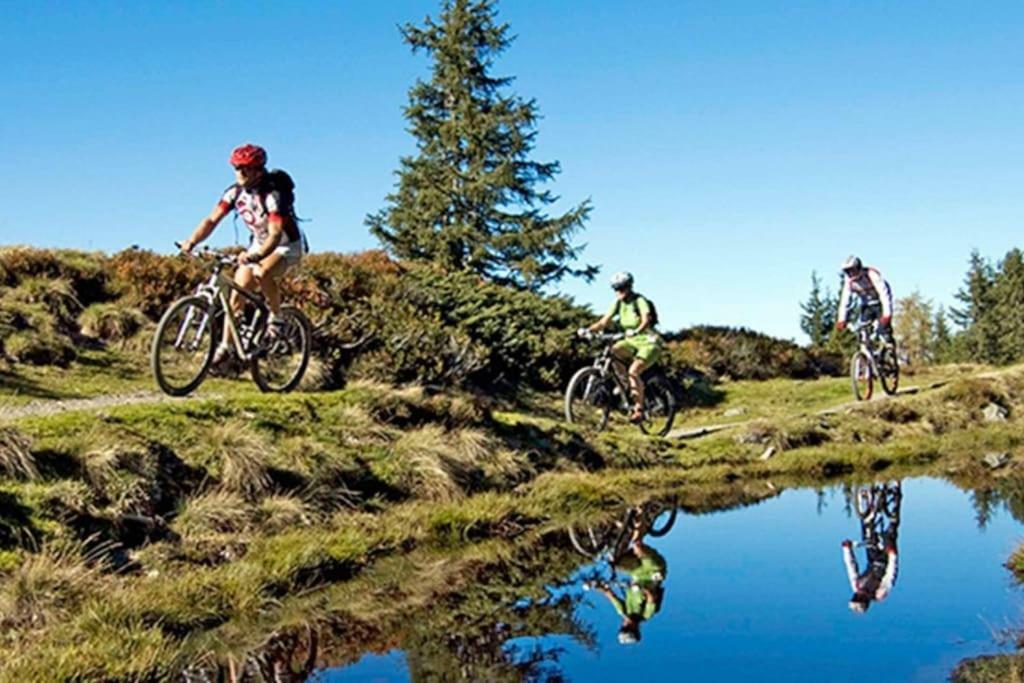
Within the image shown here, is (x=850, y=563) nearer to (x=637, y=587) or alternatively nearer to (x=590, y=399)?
(x=637, y=587)

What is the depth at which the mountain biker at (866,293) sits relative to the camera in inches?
632

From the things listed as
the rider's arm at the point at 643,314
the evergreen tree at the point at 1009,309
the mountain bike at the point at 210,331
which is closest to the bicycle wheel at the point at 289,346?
the mountain bike at the point at 210,331

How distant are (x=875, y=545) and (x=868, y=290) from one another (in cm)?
777

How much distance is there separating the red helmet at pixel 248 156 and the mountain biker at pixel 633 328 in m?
6.40

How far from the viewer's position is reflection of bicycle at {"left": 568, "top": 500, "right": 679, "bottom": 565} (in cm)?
927

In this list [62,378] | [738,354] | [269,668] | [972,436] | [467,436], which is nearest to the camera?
[269,668]

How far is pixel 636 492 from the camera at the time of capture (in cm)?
1208

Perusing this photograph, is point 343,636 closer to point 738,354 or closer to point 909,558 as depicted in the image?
point 909,558

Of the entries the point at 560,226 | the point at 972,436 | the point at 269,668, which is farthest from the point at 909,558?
the point at 560,226

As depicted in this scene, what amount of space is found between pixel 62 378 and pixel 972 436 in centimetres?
1391

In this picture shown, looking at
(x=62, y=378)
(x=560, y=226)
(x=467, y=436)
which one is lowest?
(x=467, y=436)

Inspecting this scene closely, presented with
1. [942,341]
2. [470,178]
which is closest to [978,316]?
[942,341]

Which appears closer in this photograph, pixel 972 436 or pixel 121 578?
pixel 121 578

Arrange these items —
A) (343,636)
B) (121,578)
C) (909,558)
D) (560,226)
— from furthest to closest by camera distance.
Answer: (560,226) → (909,558) → (121,578) → (343,636)
